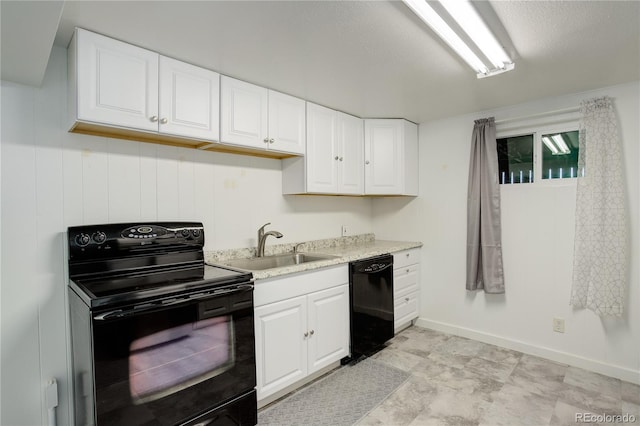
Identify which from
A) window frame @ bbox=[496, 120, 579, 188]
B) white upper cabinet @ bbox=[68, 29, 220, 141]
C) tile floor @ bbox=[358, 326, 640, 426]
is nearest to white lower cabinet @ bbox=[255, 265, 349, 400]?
tile floor @ bbox=[358, 326, 640, 426]

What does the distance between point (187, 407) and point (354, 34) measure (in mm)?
2036

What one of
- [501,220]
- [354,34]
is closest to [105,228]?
[354,34]

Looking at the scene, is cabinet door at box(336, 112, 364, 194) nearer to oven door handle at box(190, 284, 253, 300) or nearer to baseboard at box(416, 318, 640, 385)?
oven door handle at box(190, 284, 253, 300)

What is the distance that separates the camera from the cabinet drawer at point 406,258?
3.21 meters

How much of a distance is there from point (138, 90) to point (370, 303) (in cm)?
227

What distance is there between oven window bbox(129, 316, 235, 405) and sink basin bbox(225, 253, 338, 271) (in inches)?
28.8

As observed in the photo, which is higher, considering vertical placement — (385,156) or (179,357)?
(385,156)

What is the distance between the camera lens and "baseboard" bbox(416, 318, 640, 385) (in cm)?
248

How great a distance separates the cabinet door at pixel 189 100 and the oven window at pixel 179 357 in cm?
112

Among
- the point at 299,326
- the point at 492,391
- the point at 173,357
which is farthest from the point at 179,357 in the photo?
the point at 492,391

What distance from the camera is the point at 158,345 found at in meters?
1.47

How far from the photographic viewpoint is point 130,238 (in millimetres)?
1868

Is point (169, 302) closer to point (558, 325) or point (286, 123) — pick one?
point (286, 123)

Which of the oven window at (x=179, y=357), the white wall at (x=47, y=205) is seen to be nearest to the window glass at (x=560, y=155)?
the oven window at (x=179, y=357)
